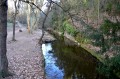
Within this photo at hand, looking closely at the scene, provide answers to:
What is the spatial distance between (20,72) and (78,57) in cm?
1099

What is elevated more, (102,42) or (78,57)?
(102,42)

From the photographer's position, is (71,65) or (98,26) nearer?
(71,65)

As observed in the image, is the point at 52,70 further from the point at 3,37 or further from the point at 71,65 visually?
the point at 3,37

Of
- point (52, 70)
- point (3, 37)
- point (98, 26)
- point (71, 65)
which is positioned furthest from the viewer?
point (98, 26)

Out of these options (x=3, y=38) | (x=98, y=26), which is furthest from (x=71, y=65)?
(x=98, y=26)

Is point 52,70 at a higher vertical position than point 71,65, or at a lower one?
higher

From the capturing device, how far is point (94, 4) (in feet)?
127

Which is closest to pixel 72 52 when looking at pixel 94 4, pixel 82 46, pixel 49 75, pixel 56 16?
pixel 82 46

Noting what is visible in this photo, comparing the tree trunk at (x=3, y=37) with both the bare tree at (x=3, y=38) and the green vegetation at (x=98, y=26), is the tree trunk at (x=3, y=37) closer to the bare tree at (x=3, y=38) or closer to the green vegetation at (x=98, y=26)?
the bare tree at (x=3, y=38)

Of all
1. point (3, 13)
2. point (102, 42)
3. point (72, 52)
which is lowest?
point (72, 52)

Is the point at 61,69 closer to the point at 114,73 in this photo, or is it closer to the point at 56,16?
the point at 114,73

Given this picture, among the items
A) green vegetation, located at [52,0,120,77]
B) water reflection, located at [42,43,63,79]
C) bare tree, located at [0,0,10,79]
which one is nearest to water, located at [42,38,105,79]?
water reflection, located at [42,43,63,79]

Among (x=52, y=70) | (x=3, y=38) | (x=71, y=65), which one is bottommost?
(x=71, y=65)

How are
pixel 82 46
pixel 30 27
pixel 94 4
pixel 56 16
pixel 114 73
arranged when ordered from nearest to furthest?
pixel 114 73, pixel 82 46, pixel 94 4, pixel 30 27, pixel 56 16
